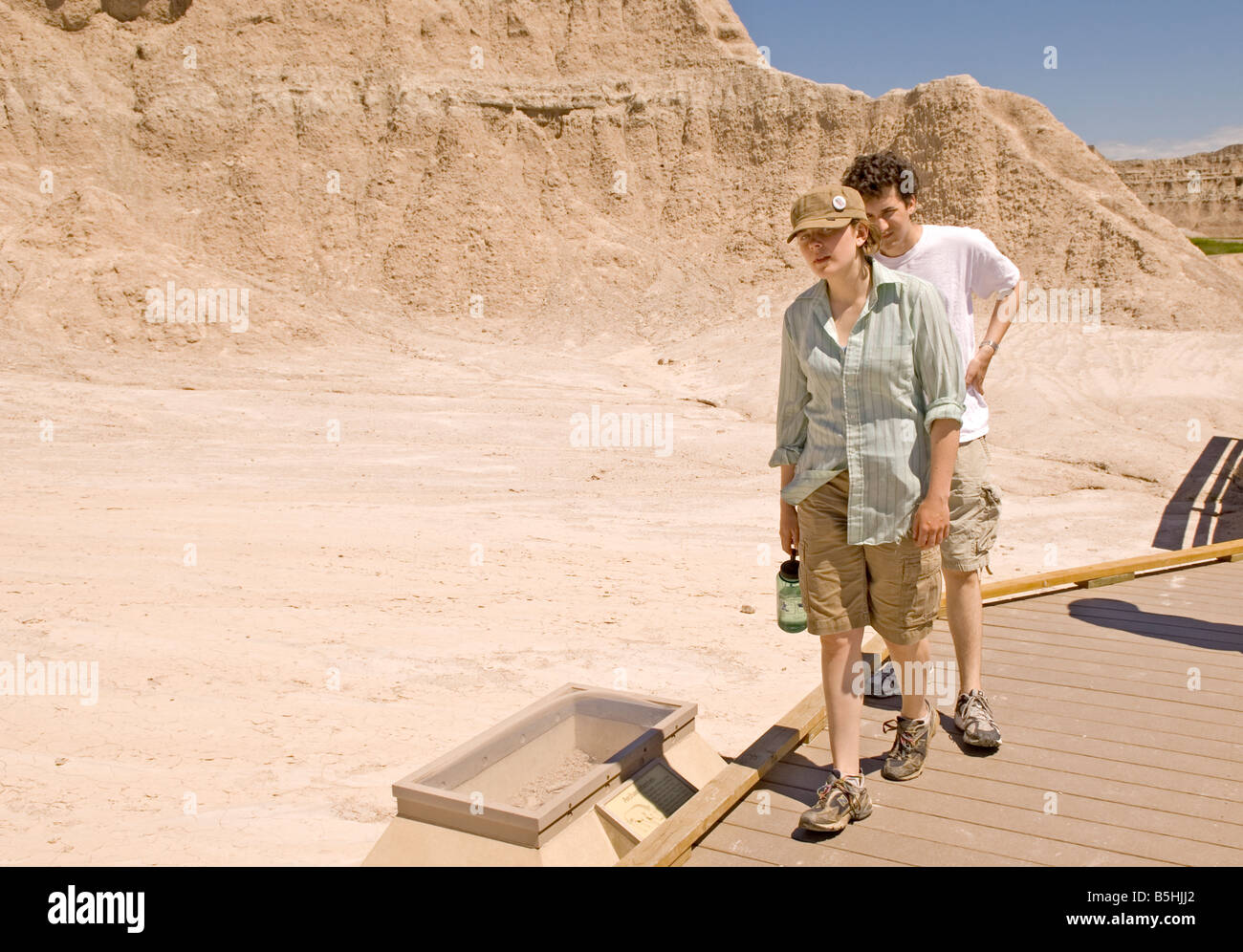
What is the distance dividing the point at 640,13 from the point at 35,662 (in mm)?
28632

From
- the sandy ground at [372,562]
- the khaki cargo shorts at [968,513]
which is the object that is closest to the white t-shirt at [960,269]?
the khaki cargo shorts at [968,513]

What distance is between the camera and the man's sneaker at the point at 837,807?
3129 millimetres

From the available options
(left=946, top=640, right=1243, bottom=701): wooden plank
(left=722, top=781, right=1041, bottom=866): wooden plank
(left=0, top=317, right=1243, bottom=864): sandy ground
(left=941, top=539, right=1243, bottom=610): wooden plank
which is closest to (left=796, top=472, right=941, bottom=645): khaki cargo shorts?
(left=722, top=781, right=1041, bottom=866): wooden plank

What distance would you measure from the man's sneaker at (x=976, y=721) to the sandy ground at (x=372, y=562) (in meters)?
2.06

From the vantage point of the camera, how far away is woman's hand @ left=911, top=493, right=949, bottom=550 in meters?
3.09

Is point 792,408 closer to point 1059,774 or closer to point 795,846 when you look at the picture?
point 795,846

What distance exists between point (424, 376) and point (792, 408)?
671 inches

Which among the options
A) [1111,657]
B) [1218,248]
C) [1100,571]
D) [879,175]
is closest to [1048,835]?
[1111,657]

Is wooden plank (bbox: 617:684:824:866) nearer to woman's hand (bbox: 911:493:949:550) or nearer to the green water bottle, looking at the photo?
the green water bottle

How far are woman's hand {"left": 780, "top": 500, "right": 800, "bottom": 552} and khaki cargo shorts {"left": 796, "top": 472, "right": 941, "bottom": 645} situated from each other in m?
0.07

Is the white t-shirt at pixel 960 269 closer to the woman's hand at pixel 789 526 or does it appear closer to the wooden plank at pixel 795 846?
the woman's hand at pixel 789 526
